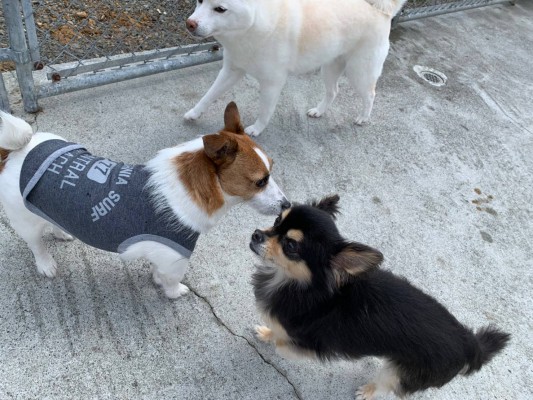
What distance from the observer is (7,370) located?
6.37ft

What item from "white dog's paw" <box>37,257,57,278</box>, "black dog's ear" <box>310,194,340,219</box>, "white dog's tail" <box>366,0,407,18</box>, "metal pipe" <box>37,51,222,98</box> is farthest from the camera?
"white dog's tail" <box>366,0,407,18</box>

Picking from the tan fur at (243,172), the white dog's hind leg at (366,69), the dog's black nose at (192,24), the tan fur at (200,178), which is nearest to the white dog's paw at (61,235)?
the tan fur at (200,178)

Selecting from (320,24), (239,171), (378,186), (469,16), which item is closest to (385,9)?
(320,24)

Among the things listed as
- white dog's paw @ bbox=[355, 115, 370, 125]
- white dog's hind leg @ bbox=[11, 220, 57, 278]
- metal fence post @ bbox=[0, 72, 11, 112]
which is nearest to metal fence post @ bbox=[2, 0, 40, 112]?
metal fence post @ bbox=[0, 72, 11, 112]

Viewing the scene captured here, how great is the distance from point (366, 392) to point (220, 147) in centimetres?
147

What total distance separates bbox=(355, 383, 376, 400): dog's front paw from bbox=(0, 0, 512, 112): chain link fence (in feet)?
9.33

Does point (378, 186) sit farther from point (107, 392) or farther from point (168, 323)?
point (107, 392)

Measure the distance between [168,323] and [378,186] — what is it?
1.97 m

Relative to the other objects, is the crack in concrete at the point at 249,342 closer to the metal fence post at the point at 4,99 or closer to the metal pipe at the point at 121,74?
the metal pipe at the point at 121,74

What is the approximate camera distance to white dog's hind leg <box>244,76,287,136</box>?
3.24 m

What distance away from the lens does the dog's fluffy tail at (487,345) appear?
194 cm

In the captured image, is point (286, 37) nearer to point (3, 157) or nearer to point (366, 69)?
point (366, 69)

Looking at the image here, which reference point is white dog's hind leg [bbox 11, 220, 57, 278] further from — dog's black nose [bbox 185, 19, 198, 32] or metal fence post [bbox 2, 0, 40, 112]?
dog's black nose [bbox 185, 19, 198, 32]

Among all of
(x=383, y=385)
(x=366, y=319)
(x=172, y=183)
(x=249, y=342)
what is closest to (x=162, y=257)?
(x=172, y=183)
